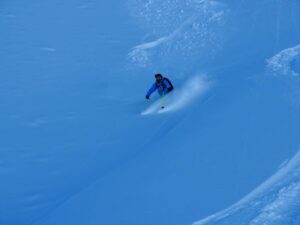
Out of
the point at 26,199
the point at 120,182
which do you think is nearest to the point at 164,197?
the point at 120,182

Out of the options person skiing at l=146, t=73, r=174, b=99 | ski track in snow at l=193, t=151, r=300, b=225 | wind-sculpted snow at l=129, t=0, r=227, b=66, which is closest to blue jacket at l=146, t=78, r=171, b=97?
person skiing at l=146, t=73, r=174, b=99

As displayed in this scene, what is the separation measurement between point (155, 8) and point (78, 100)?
4835mm

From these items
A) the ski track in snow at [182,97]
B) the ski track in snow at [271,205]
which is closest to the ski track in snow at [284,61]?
the ski track in snow at [182,97]

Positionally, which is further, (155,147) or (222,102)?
(222,102)

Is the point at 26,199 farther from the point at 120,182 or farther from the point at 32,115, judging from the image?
the point at 32,115

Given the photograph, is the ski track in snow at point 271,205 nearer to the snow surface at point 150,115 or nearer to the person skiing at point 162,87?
the snow surface at point 150,115

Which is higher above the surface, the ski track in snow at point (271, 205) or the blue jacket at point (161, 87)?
the blue jacket at point (161, 87)

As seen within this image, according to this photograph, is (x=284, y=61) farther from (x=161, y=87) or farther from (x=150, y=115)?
(x=150, y=115)

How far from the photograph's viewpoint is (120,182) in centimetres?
793

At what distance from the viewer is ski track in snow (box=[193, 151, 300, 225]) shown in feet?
20.4

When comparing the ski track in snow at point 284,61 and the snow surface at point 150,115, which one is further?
the ski track in snow at point 284,61

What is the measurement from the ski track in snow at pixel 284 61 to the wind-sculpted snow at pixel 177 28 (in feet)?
5.95

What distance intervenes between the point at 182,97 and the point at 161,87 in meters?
0.68

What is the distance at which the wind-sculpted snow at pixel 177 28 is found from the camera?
11.5m
